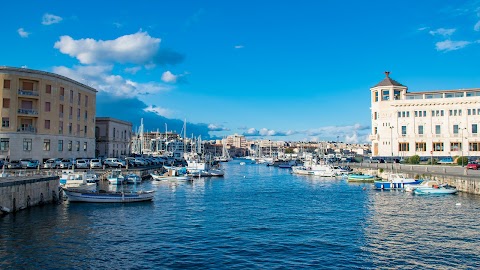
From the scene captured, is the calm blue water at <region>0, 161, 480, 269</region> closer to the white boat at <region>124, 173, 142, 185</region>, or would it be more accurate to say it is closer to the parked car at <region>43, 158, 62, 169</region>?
the white boat at <region>124, 173, 142, 185</region>

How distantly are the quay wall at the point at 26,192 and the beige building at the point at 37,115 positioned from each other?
2997 cm

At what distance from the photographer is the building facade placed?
3287 inches

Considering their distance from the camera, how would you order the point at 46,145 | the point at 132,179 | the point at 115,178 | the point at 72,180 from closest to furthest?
the point at 72,180 → the point at 115,178 → the point at 132,179 → the point at 46,145

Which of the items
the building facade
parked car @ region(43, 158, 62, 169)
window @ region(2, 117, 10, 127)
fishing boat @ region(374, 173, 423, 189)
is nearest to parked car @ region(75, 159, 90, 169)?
parked car @ region(43, 158, 62, 169)

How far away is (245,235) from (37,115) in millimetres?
54927

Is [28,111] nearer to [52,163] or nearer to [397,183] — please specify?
[52,163]

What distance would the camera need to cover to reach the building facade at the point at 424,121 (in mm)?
83500

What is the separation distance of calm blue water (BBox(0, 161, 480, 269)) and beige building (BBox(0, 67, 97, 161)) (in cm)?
3283

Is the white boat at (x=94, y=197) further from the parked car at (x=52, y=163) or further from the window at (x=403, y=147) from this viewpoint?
the window at (x=403, y=147)

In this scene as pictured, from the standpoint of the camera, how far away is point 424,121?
8681 cm

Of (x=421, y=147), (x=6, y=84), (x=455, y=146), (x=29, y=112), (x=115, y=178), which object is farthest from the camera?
(x=421, y=147)

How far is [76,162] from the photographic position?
223 feet

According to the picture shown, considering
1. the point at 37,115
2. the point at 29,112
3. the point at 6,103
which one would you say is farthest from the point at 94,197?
the point at 6,103

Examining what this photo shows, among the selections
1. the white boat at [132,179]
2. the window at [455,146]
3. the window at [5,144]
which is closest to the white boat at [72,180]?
the white boat at [132,179]
